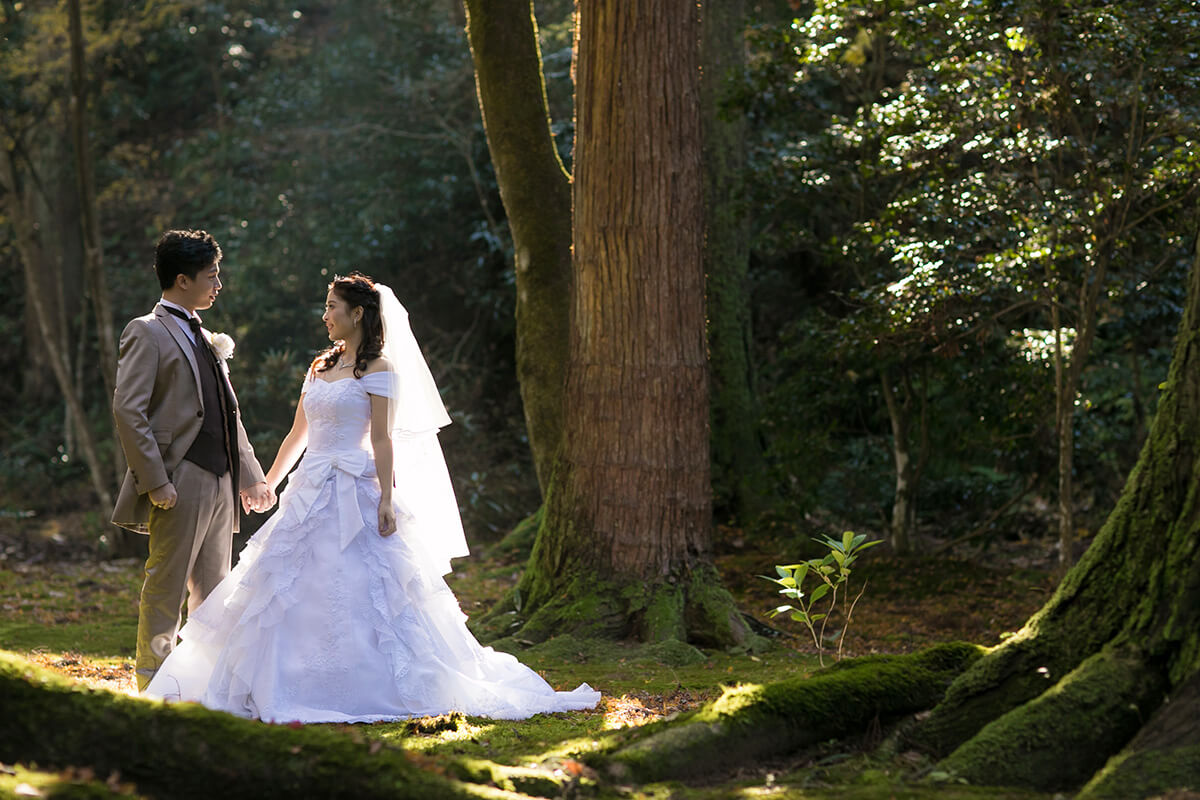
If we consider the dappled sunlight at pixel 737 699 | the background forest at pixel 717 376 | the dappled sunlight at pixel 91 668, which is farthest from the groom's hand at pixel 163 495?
the dappled sunlight at pixel 737 699

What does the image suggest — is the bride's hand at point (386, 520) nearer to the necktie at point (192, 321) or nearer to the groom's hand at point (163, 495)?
the groom's hand at point (163, 495)

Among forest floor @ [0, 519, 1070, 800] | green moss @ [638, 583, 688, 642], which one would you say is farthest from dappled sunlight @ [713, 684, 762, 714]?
green moss @ [638, 583, 688, 642]

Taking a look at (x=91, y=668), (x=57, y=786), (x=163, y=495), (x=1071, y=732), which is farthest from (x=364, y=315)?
(x=1071, y=732)

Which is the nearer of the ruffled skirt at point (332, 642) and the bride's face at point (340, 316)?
the ruffled skirt at point (332, 642)

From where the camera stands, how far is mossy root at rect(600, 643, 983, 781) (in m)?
3.44

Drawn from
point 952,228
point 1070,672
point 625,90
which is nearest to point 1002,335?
point 952,228

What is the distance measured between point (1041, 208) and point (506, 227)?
27.5 feet

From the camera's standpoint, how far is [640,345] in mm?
6715

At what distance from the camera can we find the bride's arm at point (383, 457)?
5574 mm

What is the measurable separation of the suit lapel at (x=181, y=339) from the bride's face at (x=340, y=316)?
691 millimetres

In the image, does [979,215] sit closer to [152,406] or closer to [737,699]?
[737,699]

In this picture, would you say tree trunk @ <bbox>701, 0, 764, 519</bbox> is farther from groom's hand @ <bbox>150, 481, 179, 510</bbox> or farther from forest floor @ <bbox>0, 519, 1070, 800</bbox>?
groom's hand @ <bbox>150, 481, 179, 510</bbox>

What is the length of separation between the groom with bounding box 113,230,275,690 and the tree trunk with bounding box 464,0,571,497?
321cm

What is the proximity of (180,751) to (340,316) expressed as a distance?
133 inches
